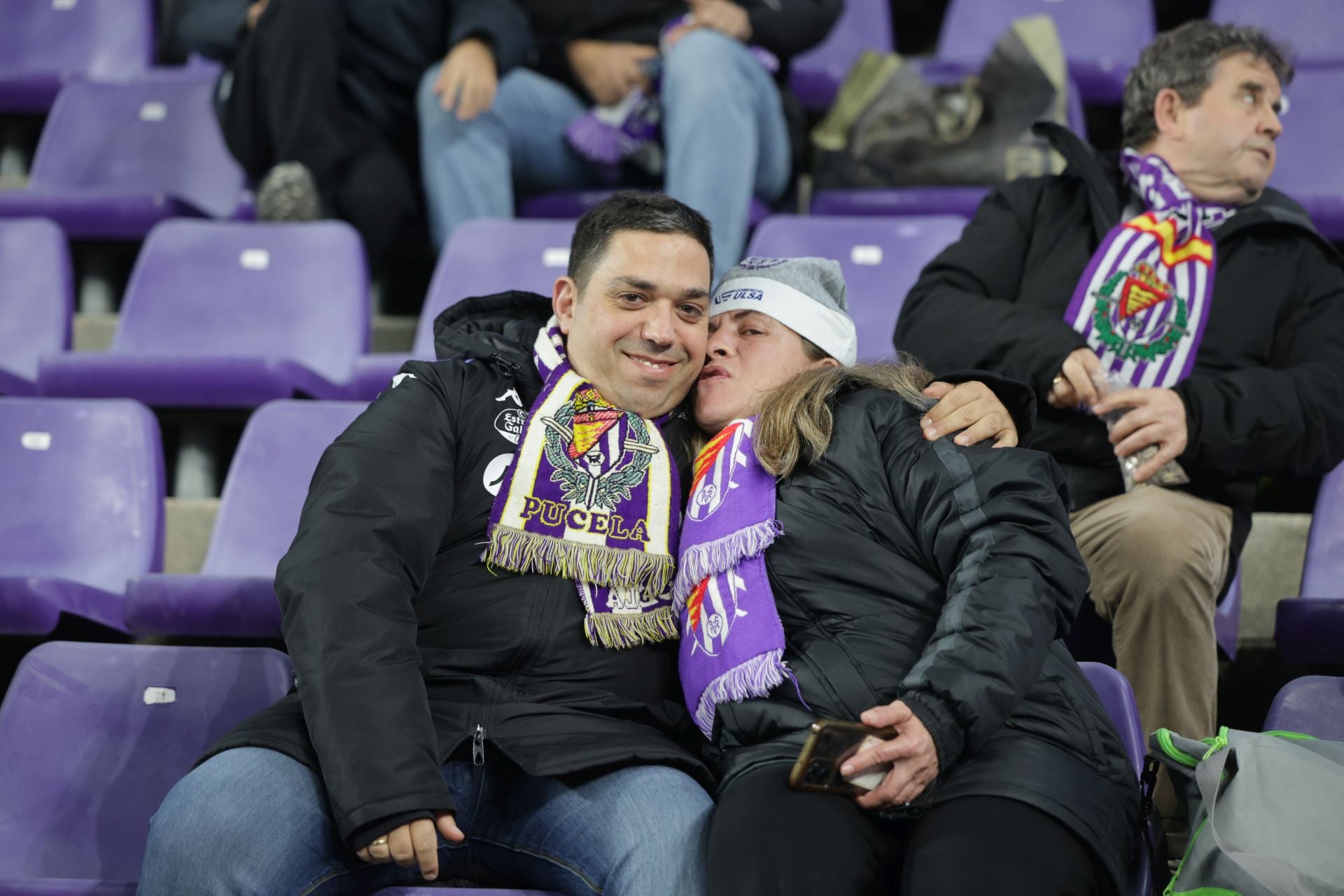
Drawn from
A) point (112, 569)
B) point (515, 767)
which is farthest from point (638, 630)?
point (112, 569)

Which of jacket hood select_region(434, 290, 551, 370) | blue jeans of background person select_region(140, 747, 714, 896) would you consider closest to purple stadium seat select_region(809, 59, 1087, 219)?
jacket hood select_region(434, 290, 551, 370)

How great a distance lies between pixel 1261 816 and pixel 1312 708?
39 cm

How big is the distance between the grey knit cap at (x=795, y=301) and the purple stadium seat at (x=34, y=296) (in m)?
1.74

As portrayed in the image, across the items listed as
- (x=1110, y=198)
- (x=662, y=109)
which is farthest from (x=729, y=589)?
(x=662, y=109)

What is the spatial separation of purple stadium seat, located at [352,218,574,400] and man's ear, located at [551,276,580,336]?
0.83 meters

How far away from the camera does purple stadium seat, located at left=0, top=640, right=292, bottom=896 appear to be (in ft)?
6.07

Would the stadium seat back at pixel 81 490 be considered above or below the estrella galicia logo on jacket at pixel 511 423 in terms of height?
below

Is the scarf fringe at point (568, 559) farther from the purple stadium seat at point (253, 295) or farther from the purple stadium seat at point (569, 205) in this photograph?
the purple stadium seat at point (569, 205)

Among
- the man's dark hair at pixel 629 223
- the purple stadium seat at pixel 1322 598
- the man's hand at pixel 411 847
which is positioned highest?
the man's dark hair at pixel 629 223

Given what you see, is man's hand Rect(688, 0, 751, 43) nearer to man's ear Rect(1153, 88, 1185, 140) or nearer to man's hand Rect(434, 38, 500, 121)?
man's hand Rect(434, 38, 500, 121)

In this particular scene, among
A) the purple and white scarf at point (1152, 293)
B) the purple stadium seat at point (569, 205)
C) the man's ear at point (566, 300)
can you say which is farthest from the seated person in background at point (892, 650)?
the purple stadium seat at point (569, 205)

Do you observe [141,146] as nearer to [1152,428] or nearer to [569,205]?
[569,205]

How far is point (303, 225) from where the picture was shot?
3158 millimetres

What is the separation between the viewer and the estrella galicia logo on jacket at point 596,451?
1.76 meters
